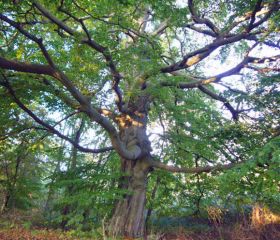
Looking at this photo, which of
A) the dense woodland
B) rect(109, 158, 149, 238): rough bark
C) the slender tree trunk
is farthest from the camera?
the slender tree trunk

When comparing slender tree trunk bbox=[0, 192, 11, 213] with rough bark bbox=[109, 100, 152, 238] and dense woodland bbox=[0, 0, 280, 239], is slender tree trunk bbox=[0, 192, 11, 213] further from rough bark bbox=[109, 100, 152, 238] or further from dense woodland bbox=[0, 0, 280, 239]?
rough bark bbox=[109, 100, 152, 238]

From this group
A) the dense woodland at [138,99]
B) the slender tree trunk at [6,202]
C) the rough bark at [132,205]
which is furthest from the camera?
the slender tree trunk at [6,202]

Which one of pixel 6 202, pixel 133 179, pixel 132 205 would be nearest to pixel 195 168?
pixel 133 179

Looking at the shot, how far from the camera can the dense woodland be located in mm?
6684

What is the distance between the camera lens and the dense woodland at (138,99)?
668 cm

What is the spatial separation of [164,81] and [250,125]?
96.3 inches

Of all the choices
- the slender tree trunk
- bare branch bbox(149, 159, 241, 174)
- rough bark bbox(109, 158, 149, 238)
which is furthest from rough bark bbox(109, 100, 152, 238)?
the slender tree trunk

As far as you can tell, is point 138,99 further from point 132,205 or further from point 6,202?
point 6,202

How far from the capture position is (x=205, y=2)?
26.3ft

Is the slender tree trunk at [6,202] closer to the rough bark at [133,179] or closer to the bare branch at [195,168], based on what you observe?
the rough bark at [133,179]

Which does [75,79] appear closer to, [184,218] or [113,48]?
[113,48]

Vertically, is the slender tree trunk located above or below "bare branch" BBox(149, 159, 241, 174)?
below

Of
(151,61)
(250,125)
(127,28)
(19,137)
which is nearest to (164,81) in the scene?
(151,61)

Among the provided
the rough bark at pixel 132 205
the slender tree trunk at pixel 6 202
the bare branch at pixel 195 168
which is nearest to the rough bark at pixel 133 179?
the rough bark at pixel 132 205
